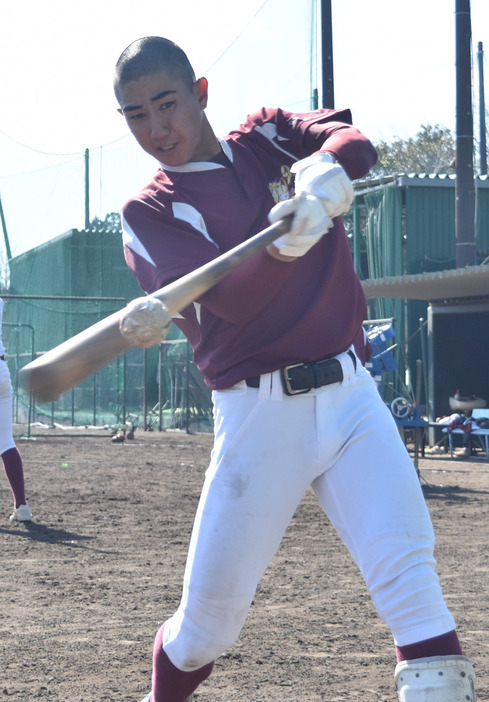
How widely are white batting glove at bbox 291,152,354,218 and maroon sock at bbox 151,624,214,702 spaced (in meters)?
1.37

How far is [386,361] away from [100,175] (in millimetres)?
14644

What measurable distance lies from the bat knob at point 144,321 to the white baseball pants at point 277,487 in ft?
1.81

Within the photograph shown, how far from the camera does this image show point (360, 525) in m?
2.72

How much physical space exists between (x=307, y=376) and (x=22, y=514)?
581 cm

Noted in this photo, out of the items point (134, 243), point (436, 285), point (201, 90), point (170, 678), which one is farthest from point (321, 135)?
point (436, 285)

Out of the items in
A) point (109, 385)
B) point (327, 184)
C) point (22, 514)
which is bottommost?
point (22, 514)

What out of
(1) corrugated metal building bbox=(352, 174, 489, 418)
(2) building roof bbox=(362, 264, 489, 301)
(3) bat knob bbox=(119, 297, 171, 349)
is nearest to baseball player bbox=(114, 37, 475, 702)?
(3) bat knob bbox=(119, 297, 171, 349)

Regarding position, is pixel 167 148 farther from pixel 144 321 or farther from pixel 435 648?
pixel 435 648

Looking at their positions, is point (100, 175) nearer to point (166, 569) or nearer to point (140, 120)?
point (166, 569)

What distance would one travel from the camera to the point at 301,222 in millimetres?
2555

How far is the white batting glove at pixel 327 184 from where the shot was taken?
2.64 m

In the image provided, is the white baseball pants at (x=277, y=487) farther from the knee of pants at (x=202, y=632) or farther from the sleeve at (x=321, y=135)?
the sleeve at (x=321, y=135)

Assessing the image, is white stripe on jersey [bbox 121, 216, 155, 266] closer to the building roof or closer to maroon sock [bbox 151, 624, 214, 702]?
maroon sock [bbox 151, 624, 214, 702]

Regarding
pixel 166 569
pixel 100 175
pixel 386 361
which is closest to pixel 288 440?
pixel 166 569
